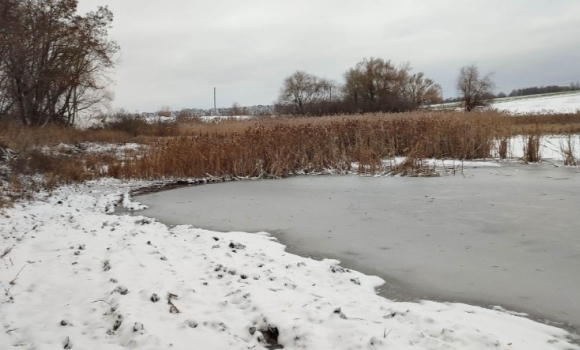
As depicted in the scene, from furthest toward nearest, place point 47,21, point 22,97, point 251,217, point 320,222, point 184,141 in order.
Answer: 1. point 47,21
2. point 22,97
3. point 184,141
4. point 251,217
5. point 320,222

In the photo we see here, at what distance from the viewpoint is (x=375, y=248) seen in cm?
468

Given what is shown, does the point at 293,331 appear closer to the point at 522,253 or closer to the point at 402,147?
the point at 522,253

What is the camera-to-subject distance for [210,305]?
10.2 feet

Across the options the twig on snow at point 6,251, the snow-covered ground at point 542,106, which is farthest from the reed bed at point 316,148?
the snow-covered ground at point 542,106

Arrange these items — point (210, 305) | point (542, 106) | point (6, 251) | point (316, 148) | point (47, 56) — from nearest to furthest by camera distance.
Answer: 1. point (210, 305)
2. point (6, 251)
3. point (316, 148)
4. point (47, 56)
5. point (542, 106)

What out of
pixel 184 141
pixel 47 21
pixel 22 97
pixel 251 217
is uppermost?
pixel 47 21

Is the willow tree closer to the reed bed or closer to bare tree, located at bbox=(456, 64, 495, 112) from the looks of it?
the reed bed

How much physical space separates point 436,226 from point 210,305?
336cm

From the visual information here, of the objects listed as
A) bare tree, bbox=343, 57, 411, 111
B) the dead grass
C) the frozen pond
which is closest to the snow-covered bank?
the frozen pond

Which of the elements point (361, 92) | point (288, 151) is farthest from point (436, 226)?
point (361, 92)

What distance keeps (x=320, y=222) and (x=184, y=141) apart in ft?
24.5

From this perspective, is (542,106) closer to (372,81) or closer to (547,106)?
(547,106)

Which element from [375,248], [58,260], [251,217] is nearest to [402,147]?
[251,217]

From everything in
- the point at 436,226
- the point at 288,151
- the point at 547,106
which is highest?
the point at 547,106
